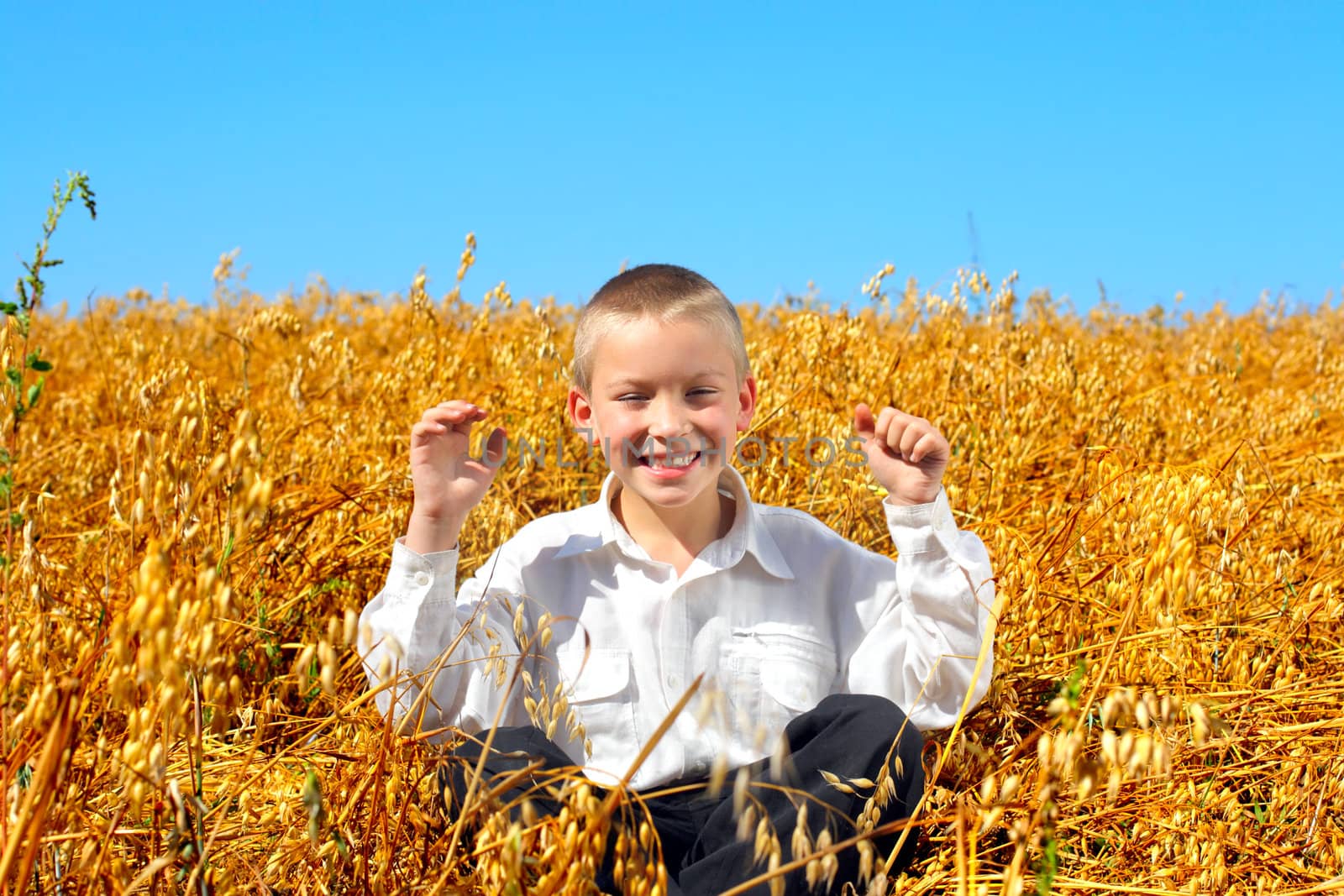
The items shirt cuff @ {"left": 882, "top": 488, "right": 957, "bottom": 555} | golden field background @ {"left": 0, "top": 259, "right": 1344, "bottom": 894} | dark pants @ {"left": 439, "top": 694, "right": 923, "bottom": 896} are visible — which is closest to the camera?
golden field background @ {"left": 0, "top": 259, "right": 1344, "bottom": 894}

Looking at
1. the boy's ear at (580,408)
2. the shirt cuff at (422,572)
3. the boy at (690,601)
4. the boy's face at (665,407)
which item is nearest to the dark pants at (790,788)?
the boy at (690,601)

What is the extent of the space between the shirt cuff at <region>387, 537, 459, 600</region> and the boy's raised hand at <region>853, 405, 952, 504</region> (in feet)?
1.92

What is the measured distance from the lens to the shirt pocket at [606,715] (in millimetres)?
1632

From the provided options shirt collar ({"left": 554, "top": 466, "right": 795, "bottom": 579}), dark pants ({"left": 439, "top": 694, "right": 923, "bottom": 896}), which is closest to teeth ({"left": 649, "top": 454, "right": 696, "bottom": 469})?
shirt collar ({"left": 554, "top": 466, "right": 795, "bottom": 579})

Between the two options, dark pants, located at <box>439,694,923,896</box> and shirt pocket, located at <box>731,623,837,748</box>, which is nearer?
dark pants, located at <box>439,694,923,896</box>

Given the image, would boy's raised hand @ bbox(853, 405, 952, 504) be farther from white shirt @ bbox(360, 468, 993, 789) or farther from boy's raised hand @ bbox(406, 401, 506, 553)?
boy's raised hand @ bbox(406, 401, 506, 553)

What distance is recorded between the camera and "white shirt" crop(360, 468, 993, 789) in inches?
62.0

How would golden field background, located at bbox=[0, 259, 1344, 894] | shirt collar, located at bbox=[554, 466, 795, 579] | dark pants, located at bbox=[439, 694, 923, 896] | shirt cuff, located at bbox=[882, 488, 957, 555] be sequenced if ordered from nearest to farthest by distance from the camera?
golden field background, located at bbox=[0, 259, 1344, 894]
dark pants, located at bbox=[439, 694, 923, 896]
shirt cuff, located at bbox=[882, 488, 957, 555]
shirt collar, located at bbox=[554, 466, 795, 579]

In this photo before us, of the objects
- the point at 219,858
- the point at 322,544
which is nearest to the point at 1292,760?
the point at 219,858

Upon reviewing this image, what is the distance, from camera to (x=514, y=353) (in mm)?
3102

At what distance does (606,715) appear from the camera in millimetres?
1637

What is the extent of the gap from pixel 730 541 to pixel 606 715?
0.31 m

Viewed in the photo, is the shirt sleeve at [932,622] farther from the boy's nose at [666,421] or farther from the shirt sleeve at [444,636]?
the shirt sleeve at [444,636]

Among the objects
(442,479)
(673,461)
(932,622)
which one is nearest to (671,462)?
(673,461)
